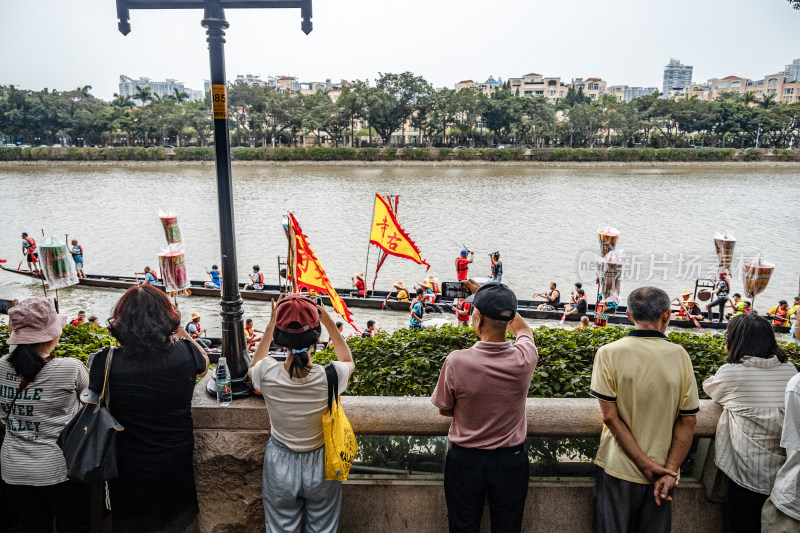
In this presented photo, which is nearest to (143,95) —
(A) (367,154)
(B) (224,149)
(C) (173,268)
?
(A) (367,154)

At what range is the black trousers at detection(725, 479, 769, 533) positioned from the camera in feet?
9.15

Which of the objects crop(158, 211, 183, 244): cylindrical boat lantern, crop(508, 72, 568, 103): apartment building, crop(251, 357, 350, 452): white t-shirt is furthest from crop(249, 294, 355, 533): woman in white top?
crop(508, 72, 568, 103): apartment building

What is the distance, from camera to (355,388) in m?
3.73

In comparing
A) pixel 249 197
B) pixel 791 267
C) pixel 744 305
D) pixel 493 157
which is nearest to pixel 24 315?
pixel 744 305

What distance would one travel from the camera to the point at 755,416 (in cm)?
275

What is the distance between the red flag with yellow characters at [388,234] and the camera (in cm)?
1287

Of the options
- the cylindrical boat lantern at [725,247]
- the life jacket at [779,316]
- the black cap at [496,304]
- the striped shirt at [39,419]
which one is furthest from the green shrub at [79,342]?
the cylindrical boat lantern at [725,247]

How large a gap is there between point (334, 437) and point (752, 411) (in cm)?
197

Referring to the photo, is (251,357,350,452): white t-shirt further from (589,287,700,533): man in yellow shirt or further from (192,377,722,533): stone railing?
(589,287,700,533): man in yellow shirt

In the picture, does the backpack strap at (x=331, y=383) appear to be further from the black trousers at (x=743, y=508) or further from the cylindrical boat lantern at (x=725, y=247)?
the cylindrical boat lantern at (x=725, y=247)

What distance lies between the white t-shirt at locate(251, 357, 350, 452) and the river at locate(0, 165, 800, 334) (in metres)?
10.9

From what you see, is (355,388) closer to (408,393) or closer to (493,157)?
(408,393)

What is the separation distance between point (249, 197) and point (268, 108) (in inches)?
1101

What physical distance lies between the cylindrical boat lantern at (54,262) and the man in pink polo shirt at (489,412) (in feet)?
40.2
